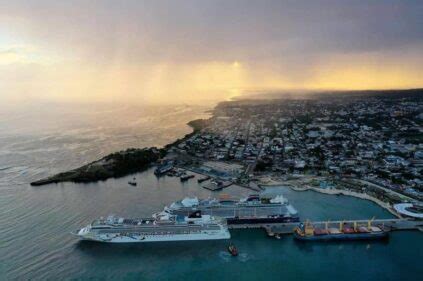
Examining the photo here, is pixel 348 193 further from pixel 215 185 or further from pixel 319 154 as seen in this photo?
pixel 319 154

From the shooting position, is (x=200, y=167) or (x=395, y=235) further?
(x=200, y=167)

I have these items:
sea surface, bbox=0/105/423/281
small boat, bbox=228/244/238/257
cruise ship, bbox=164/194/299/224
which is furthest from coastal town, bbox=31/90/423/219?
small boat, bbox=228/244/238/257

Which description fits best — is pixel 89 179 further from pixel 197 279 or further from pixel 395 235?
pixel 395 235

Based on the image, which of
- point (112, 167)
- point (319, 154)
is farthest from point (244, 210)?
point (319, 154)

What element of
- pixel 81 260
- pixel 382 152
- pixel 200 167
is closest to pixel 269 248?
pixel 81 260

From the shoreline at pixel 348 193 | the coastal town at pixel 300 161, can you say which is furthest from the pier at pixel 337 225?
the shoreline at pixel 348 193

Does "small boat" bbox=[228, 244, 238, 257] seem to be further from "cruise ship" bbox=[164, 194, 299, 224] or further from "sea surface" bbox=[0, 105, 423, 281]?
"cruise ship" bbox=[164, 194, 299, 224]
